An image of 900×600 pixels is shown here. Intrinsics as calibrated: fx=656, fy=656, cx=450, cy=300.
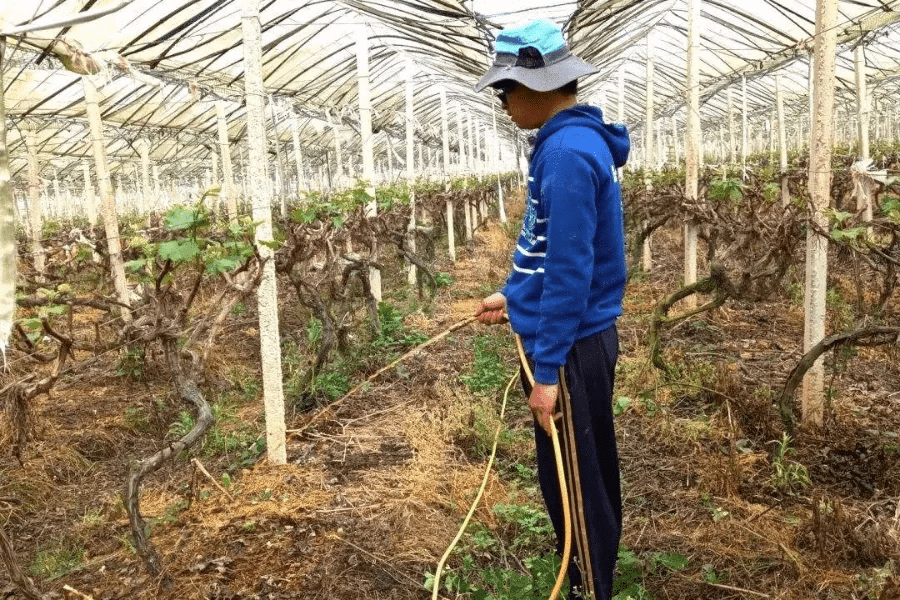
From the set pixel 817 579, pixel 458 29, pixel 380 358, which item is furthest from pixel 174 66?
pixel 817 579

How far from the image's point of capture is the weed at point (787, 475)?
318cm

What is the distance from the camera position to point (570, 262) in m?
1.88

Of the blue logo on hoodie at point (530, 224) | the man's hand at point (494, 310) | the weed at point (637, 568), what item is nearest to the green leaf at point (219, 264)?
the man's hand at point (494, 310)

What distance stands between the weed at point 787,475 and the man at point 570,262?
1390 mm

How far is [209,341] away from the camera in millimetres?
3301

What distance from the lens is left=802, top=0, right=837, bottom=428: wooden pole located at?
3.31 meters

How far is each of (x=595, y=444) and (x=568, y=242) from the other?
71 cm

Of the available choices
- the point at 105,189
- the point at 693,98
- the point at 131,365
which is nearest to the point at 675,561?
the point at 131,365

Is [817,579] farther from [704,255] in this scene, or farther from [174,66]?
[174,66]

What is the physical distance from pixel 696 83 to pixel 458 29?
11.1 ft

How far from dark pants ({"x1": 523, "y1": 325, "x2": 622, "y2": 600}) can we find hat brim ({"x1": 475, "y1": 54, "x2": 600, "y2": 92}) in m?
0.79

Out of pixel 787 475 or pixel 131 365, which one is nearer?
pixel 787 475

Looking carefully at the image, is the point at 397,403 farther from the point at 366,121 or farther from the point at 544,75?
the point at 366,121

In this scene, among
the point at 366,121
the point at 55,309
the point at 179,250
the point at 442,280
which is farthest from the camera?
the point at 442,280
